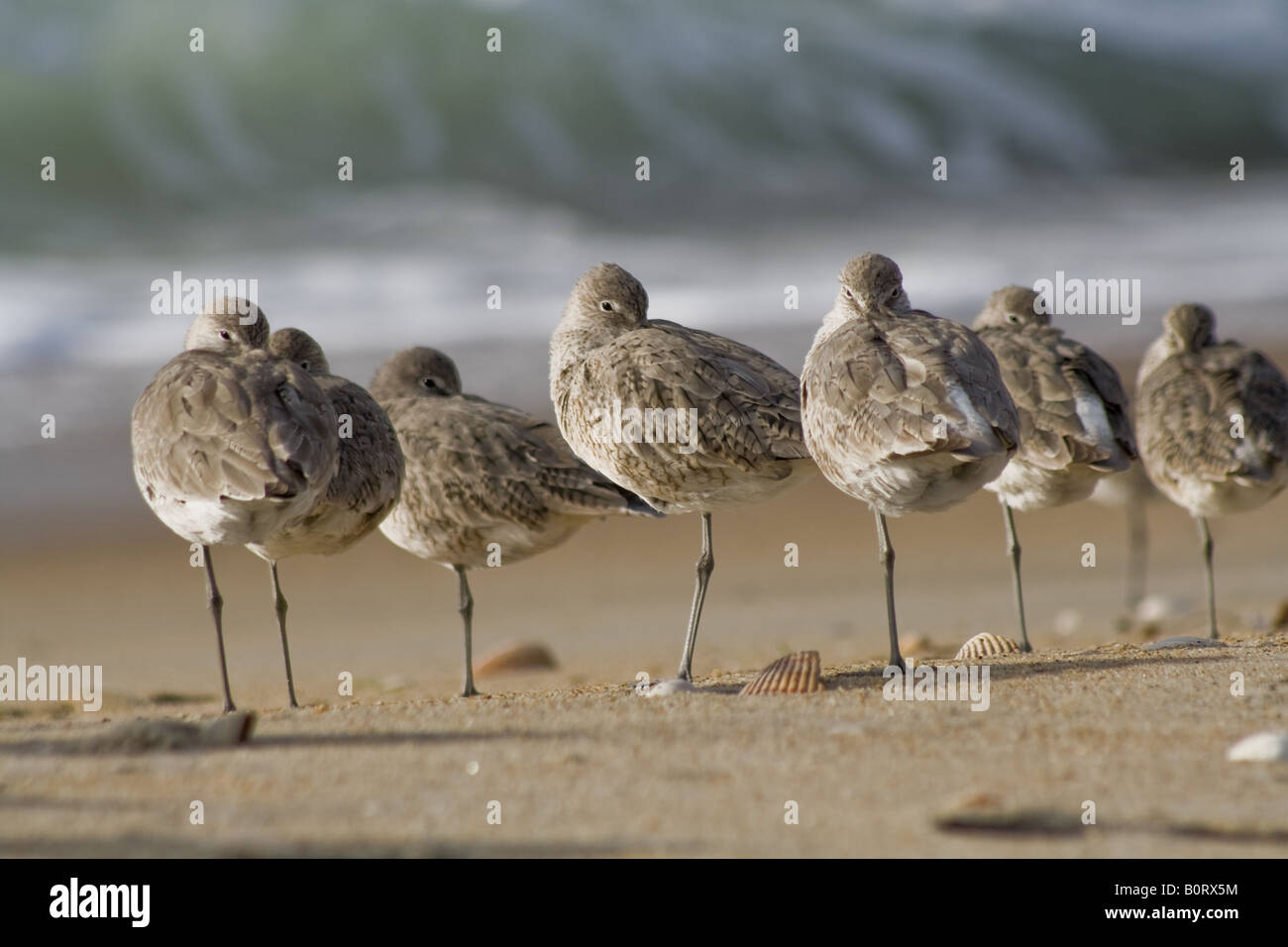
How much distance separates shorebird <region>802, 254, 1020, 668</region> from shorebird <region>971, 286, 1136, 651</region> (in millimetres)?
1170

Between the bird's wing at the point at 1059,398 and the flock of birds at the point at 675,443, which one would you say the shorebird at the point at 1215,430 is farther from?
the bird's wing at the point at 1059,398

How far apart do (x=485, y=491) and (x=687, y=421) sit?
5.28ft

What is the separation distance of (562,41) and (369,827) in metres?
27.0

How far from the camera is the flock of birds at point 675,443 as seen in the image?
20.4 feet

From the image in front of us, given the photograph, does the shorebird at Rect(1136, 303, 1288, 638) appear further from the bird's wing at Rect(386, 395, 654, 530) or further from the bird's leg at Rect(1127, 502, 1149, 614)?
the bird's wing at Rect(386, 395, 654, 530)

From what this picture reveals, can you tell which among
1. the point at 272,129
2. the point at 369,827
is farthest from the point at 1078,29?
the point at 369,827

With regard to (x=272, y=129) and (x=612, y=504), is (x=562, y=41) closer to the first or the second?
(x=272, y=129)

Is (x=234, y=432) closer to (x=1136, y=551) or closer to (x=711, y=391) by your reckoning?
(x=711, y=391)

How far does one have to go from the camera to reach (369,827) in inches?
169

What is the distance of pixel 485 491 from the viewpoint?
26.0 feet

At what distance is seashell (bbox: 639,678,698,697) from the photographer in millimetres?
A: 6270

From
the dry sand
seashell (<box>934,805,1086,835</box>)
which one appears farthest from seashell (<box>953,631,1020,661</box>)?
seashell (<box>934,805,1086,835</box>)

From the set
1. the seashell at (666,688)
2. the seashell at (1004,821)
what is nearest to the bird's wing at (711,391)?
the seashell at (666,688)

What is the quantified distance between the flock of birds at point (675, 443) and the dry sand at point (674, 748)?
0.85 m
